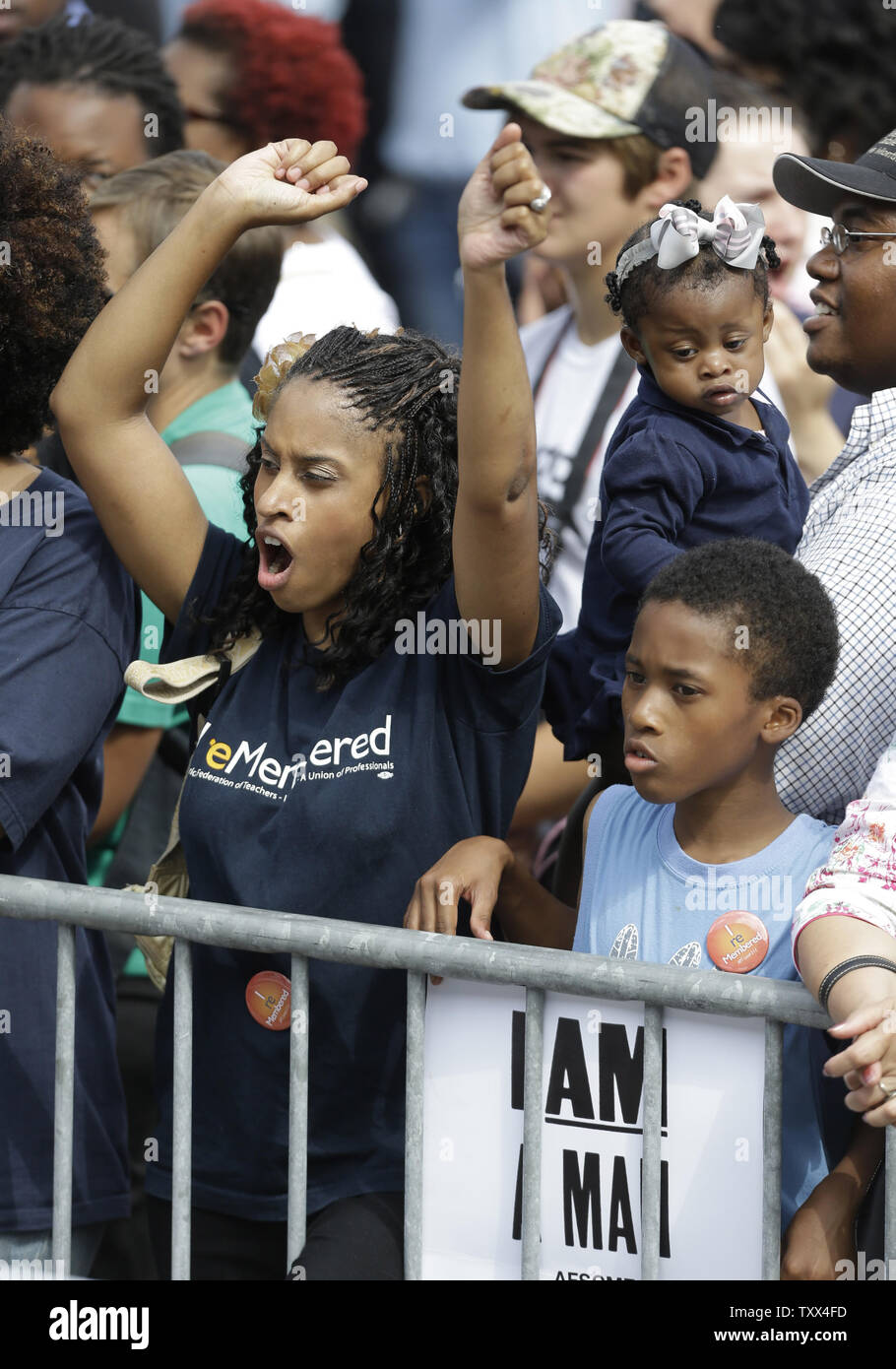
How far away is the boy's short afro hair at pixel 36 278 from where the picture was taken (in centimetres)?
259

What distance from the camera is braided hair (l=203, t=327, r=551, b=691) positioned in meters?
2.45

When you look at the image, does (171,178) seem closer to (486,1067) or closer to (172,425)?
(172,425)

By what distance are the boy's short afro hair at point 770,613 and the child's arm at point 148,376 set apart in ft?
2.48

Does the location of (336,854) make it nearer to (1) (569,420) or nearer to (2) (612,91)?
(1) (569,420)

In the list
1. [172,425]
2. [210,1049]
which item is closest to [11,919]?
[210,1049]

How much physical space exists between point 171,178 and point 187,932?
2.39 meters

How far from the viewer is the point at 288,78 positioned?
18.2ft

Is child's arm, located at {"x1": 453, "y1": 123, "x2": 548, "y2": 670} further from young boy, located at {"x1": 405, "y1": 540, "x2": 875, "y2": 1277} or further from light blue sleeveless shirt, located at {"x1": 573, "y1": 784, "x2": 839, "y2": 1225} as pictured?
light blue sleeveless shirt, located at {"x1": 573, "y1": 784, "x2": 839, "y2": 1225}

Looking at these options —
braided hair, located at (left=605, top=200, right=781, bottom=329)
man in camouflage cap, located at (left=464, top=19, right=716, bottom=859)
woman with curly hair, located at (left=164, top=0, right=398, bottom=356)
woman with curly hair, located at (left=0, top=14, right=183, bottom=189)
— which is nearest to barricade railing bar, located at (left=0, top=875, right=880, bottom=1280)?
braided hair, located at (left=605, top=200, right=781, bottom=329)

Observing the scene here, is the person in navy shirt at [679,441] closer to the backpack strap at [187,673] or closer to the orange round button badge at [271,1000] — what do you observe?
the backpack strap at [187,673]

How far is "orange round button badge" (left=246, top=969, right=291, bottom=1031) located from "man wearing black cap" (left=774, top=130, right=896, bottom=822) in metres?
0.79

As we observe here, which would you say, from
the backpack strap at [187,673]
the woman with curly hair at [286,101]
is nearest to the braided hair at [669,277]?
the backpack strap at [187,673]

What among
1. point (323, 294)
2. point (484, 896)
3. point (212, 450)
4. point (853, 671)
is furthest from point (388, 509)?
point (323, 294)

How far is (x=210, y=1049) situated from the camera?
Result: 7.98ft
